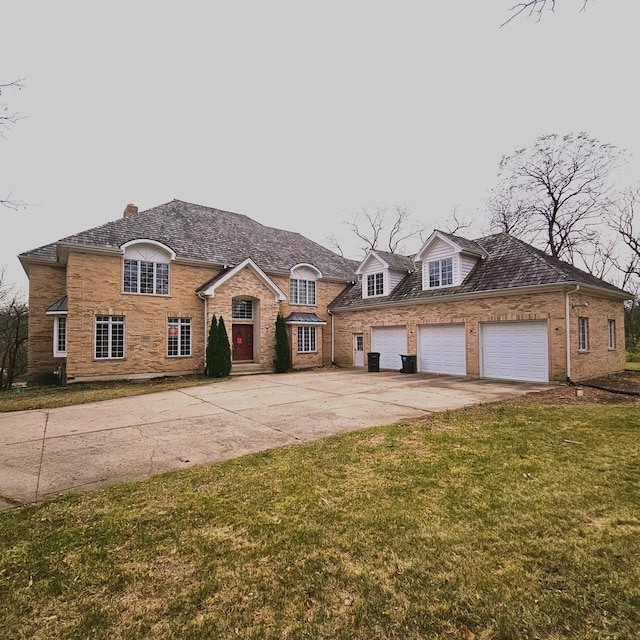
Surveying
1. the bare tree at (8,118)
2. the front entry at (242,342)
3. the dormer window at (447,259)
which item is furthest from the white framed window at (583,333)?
the bare tree at (8,118)

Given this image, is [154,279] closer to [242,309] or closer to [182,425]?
[242,309]

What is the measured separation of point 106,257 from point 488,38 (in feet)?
54.6

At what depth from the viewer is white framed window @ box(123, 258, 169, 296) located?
54.9 ft

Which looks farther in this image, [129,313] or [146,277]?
[146,277]

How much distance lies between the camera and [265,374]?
61.7 feet

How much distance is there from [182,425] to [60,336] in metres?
12.8

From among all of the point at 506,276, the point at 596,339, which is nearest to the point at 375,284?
the point at 506,276

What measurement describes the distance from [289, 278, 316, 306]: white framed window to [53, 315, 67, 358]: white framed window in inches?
463

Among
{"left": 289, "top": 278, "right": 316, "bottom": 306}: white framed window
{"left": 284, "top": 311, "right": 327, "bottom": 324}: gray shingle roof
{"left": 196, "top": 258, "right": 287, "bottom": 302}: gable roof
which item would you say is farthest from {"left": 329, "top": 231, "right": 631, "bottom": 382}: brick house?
{"left": 196, "top": 258, "right": 287, "bottom": 302}: gable roof

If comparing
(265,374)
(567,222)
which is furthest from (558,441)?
(567,222)

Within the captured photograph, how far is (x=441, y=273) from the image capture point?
17.6m

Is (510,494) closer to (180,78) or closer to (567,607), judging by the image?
(567,607)

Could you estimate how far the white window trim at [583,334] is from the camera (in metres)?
14.2

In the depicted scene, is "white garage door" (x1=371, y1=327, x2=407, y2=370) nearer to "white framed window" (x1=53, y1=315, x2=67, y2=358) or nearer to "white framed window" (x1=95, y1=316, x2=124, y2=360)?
"white framed window" (x1=95, y1=316, x2=124, y2=360)
